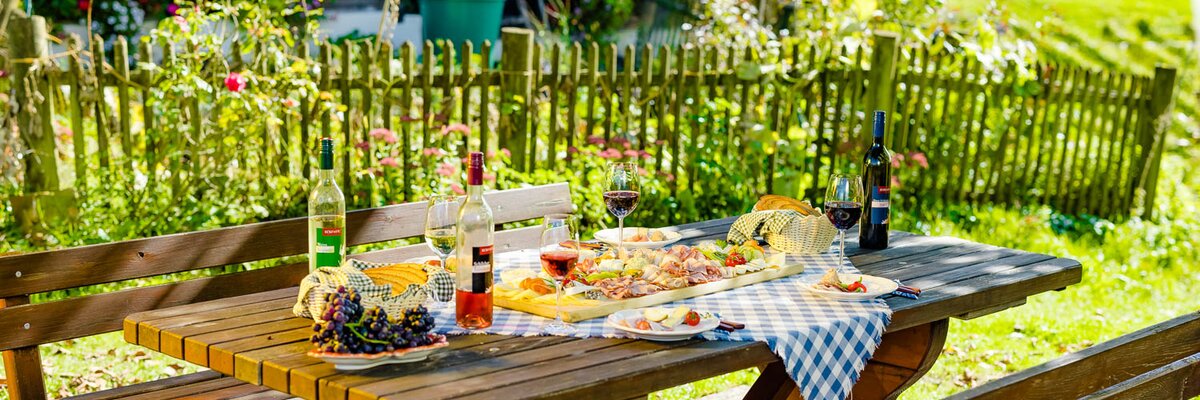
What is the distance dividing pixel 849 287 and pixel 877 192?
643mm

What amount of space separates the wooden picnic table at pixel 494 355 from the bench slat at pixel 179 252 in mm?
490

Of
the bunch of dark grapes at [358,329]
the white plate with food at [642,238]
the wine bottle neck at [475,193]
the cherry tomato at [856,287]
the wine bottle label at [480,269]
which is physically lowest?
the white plate with food at [642,238]

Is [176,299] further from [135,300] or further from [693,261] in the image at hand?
[693,261]

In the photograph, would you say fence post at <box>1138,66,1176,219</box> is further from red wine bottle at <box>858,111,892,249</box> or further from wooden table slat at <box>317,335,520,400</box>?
wooden table slat at <box>317,335,520,400</box>

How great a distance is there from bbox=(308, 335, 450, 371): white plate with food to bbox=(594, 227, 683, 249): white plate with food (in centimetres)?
118

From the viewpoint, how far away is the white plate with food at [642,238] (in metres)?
3.40

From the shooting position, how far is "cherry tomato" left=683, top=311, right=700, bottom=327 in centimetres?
248

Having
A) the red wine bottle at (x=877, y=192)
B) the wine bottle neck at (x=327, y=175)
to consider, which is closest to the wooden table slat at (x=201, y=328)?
the wine bottle neck at (x=327, y=175)

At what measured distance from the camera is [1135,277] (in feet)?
21.3

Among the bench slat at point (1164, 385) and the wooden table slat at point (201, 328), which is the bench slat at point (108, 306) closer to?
the wooden table slat at point (201, 328)

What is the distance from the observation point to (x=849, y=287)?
113 inches

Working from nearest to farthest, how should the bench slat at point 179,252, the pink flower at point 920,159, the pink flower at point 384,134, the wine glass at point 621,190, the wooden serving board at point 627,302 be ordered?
the wooden serving board at point 627,302 → the bench slat at point 179,252 → the wine glass at point 621,190 → the pink flower at point 384,134 → the pink flower at point 920,159

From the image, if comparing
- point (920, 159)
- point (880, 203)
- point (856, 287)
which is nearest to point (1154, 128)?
point (920, 159)

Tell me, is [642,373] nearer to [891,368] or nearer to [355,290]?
[355,290]
